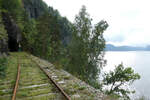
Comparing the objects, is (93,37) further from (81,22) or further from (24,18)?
(24,18)

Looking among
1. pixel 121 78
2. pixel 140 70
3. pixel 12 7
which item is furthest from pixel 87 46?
pixel 140 70

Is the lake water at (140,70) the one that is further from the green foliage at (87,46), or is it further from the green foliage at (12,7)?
the green foliage at (12,7)

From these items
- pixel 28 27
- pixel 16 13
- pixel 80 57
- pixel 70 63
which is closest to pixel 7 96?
pixel 80 57

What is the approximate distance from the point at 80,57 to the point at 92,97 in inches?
407

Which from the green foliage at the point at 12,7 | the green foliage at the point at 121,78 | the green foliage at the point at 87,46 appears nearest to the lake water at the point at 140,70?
the green foliage at the point at 121,78

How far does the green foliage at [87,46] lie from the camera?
1286cm

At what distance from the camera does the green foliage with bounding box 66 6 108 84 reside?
12.9 m

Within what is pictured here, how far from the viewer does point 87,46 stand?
13336 mm

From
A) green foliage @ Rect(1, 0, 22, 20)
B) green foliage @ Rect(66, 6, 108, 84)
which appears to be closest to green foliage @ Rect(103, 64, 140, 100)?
green foliage @ Rect(66, 6, 108, 84)

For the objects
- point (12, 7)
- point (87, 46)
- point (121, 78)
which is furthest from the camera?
point (12, 7)

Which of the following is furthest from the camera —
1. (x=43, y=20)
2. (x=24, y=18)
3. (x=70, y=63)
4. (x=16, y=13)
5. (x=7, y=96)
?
(x=24, y=18)

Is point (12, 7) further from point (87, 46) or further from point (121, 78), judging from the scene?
point (121, 78)

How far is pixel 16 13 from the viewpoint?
27.0m

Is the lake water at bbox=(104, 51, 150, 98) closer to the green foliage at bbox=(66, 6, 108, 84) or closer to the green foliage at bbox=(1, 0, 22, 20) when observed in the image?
the green foliage at bbox=(66, 6, 108, 84)
